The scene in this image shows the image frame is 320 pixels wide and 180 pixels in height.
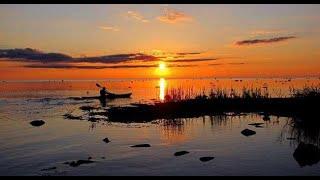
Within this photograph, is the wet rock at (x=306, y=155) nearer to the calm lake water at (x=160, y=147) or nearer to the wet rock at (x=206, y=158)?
the calm lake water at (x=160, y=147)

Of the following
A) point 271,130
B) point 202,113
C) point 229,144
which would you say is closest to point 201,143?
point 229,144

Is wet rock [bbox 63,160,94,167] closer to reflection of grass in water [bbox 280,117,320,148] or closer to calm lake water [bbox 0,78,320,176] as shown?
calm lake water [bbox 0,78,320,176]

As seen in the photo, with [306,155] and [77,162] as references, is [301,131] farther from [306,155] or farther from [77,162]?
[77,162]

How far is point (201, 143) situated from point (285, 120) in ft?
38.8

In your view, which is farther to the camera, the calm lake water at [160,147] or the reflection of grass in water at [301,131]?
the reflection of grass in water at [301,131]

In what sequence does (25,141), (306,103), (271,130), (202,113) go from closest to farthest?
(25,141)
(271,130)
(306,103)
(202,113)

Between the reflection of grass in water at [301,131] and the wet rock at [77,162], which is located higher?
the reflection of grass in water at [301,131]

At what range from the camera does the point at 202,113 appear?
38.8m

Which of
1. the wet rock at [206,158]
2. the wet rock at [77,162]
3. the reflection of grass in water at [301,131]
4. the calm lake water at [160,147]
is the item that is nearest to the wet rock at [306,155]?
the calm lake water at [160,147]

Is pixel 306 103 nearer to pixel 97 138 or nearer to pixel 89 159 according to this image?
pixel 97 138

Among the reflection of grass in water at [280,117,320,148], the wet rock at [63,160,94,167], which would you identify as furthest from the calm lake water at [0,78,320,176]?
the wet rock at [63,160,94,167]

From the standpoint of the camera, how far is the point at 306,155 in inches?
717

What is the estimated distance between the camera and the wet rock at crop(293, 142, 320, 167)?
57.7ft

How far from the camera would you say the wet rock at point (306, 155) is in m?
17.6
